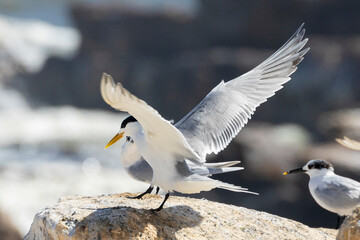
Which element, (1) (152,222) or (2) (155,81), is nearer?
(1) (152,222)

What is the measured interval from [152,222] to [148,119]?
656mm

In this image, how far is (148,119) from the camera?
3.92 m

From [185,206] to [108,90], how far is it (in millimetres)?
1302

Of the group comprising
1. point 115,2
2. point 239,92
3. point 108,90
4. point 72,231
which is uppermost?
point 115,2

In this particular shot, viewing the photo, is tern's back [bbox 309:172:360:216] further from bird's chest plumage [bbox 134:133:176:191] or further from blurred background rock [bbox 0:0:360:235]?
blurred background rock [bbox 0:0:360:235]

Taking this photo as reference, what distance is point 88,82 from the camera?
91.7ft

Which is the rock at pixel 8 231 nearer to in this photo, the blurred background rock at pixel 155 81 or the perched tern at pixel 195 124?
the perched tern at pixel 195 124

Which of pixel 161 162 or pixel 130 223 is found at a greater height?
pixel 161 162

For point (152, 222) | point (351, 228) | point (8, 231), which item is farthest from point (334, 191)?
point (8, 231)

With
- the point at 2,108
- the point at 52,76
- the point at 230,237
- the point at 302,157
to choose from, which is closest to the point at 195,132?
the point at 230,237

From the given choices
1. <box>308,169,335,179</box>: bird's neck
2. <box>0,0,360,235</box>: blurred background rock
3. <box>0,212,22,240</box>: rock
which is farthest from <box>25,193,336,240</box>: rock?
<box>0,0,360,235</box>: blurred background rock

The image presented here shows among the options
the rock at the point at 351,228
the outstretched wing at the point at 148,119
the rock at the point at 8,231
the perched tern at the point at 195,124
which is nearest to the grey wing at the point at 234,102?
the perched tern at the point at 195,124

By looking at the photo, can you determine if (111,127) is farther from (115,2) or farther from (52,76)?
(115,2)

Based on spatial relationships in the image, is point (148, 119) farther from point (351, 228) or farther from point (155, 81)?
point (155, 81)
